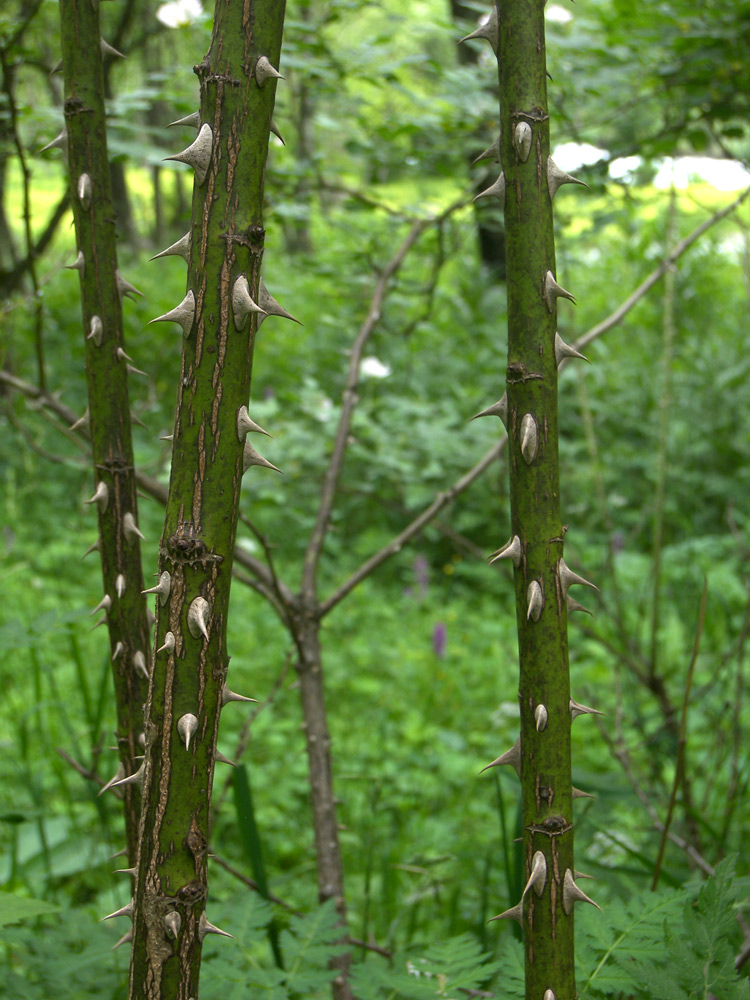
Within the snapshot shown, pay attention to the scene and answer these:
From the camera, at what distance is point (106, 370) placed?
1.15 metres

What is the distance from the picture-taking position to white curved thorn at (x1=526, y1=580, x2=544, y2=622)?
2.85 feet

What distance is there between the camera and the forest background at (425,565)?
Answer: 145 cm

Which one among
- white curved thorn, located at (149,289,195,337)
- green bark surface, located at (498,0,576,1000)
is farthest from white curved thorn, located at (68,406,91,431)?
green bark surface, located at (498,0,576,1000)

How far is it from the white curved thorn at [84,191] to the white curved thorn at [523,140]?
59 centimetres

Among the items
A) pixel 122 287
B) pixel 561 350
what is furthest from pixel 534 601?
pixel 122 287

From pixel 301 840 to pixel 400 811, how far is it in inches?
14.2

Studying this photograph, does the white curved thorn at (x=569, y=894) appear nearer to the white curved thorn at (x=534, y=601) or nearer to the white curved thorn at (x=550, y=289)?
the white curved thorn at (x=534, y=601)

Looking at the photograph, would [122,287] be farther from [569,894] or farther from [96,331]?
[569,894]

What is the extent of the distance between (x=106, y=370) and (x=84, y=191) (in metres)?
0.23

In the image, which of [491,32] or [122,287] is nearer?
[491,32]

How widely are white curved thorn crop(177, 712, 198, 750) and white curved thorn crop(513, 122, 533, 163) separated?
2.11ft

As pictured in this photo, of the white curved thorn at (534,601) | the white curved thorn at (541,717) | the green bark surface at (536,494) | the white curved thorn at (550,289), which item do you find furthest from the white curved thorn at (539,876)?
the white curved thorn at (550,289)

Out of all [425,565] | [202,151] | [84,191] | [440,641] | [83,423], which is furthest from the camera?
[425,565]

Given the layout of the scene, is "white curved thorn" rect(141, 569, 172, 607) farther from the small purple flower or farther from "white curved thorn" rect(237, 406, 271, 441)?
the small purple flower
